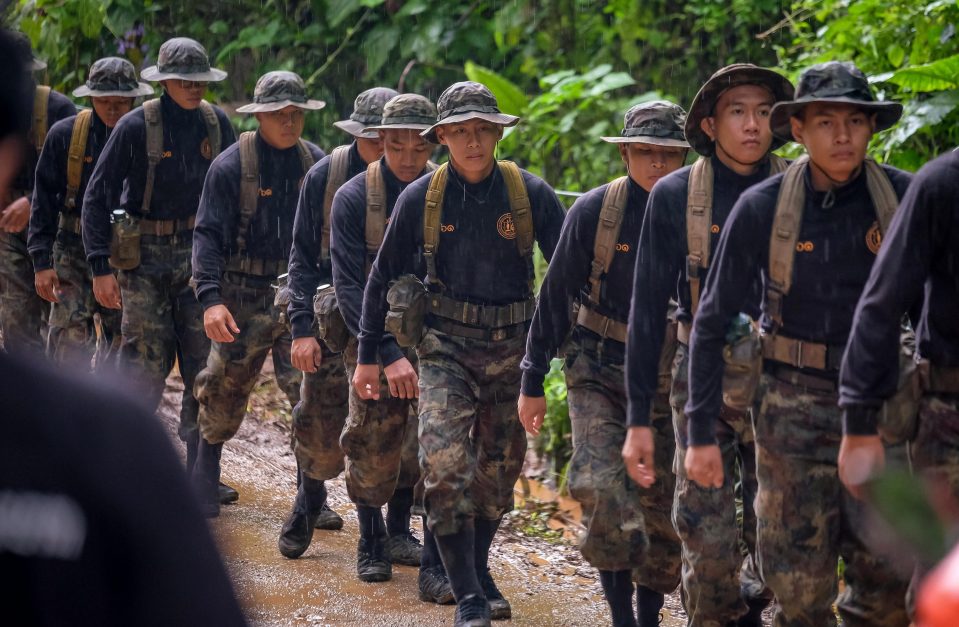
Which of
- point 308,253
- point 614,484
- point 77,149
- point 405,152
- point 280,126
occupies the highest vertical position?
point 280,126

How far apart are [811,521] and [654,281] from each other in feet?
3.95

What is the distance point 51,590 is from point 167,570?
14 cm

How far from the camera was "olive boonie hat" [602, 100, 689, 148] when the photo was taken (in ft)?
20.6

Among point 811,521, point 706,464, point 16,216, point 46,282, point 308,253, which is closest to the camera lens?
point 811,521

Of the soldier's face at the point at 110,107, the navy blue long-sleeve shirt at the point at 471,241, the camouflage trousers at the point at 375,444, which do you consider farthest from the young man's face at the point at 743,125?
the soldier's face at the point at 110,107

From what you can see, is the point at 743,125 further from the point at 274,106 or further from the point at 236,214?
the point at 236,214

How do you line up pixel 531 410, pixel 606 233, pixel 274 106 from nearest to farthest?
pixel 606 233
pixel 531 410
pixel 274 106

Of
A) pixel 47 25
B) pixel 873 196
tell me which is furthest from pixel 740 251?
pixel 47 25

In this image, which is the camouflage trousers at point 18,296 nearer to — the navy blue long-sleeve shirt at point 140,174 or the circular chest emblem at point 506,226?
the navy blue long-sleeve shirt at point 140,174

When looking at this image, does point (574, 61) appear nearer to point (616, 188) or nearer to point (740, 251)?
point (616, 188)

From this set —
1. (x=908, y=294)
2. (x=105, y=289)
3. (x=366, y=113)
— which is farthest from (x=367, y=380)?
(x=908, y=294)

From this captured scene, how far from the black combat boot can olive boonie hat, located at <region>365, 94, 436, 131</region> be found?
2.03 meters

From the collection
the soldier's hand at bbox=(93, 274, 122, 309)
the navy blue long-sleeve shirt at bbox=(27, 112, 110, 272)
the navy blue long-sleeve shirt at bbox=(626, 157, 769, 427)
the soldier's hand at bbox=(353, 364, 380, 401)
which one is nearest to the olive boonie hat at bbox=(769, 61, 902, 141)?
the navy blue long-sleeve shirt at bbox=(626, 157, 769, 427)

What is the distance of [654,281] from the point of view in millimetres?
5578
